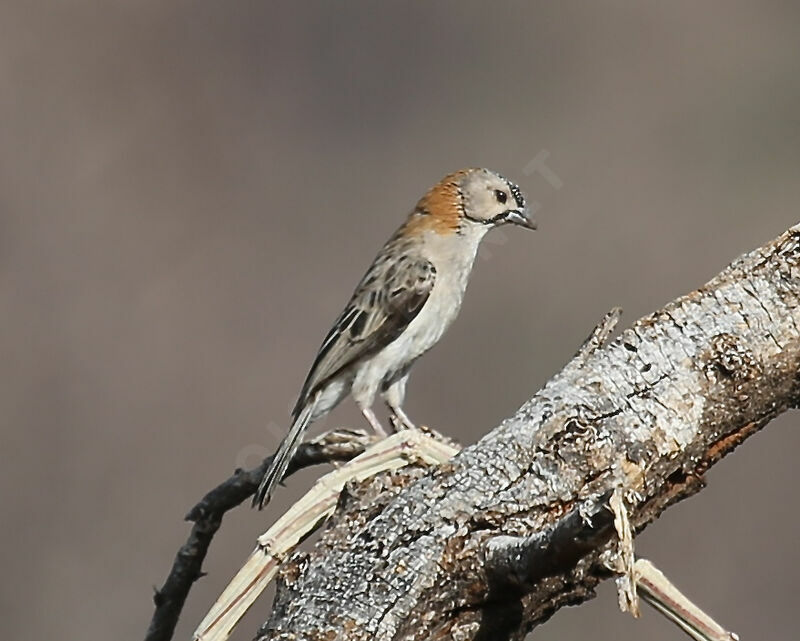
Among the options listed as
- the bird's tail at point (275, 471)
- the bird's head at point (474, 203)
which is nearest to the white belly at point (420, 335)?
the bird's head at point (474, 203)

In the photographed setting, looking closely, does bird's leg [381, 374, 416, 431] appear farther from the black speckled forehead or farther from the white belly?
the black speckled forehead

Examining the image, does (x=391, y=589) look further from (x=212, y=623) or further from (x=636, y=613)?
(x=636, y=613)

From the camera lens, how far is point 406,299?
213 inches

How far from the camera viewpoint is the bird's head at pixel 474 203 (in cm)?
578

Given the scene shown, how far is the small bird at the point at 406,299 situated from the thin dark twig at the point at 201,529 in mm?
1206

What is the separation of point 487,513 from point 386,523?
0.20m

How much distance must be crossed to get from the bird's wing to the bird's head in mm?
285

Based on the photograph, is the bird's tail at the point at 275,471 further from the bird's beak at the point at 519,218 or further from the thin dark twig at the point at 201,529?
the bird's beak at the point at 519,218

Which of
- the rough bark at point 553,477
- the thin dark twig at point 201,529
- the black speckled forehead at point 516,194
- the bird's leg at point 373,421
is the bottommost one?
the rough bark at point 553,477

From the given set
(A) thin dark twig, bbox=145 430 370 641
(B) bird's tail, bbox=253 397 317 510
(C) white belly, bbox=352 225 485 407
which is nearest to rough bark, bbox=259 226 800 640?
(A) thin dark twig, bbox=145 430 370 641

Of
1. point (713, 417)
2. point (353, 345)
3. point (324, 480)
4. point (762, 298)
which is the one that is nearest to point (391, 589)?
point (324, 480)

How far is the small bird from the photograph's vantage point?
17.1 ft

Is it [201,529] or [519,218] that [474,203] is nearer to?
[519,218]

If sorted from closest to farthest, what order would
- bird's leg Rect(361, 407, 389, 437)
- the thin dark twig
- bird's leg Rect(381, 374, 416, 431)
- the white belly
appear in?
the thin dark twig, bird's leg Rect(361, 407, 389, 437), the white belly, bird's leg Rect(381, 374, 416, 431)
